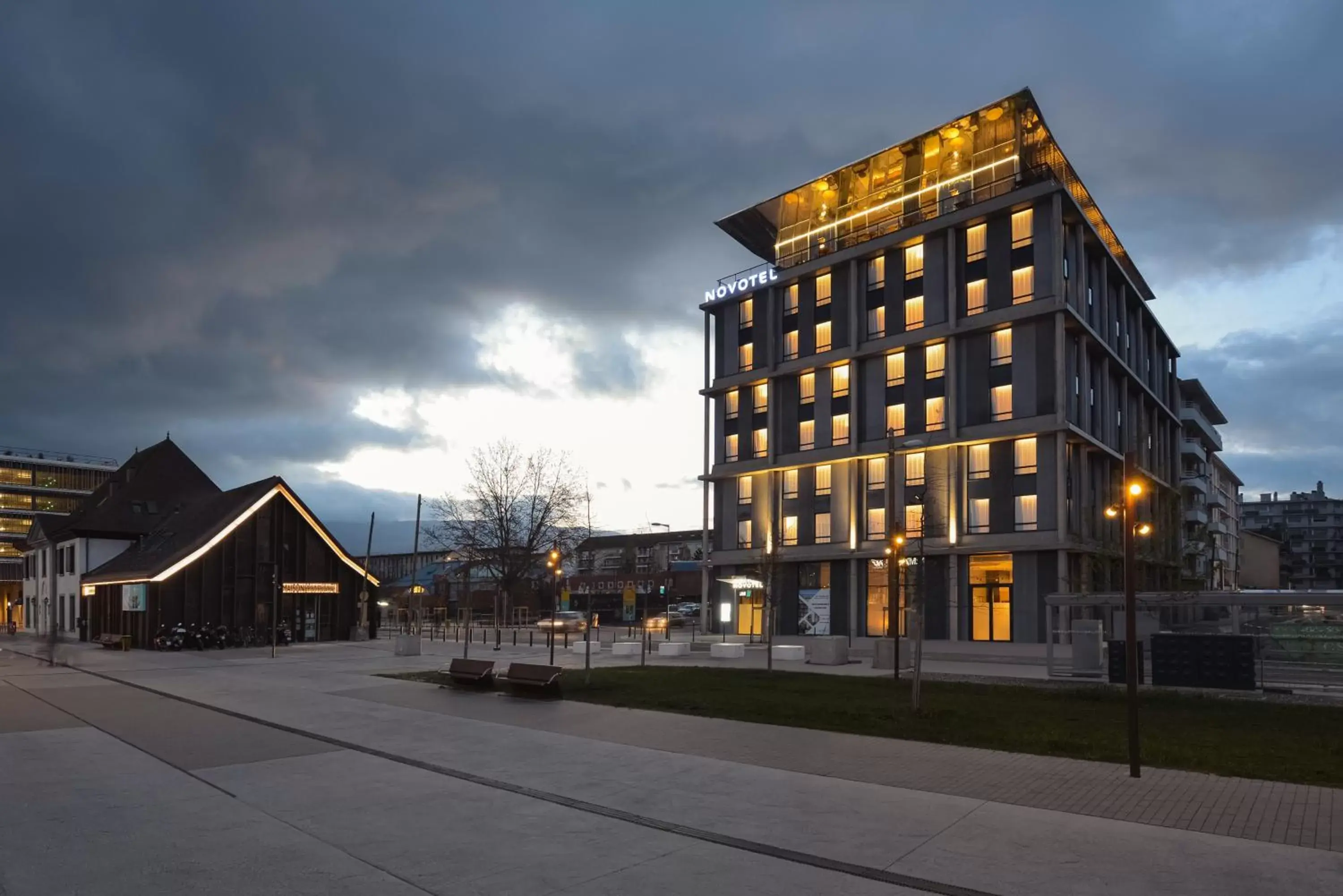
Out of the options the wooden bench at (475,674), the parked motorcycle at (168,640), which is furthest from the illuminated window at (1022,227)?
the parked motorcycle at (168,640)

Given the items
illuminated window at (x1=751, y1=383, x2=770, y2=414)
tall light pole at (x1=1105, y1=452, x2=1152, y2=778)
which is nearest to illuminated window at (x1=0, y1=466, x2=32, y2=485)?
illuminated window at (x1=751, y1=383, x2=770, y2=414)

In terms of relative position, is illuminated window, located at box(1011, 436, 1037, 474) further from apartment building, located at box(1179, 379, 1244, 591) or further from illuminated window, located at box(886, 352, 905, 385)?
apartment building, located at box(1179, 379, 1244, 591)

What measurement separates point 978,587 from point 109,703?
4108cm

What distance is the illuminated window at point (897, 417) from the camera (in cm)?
5428

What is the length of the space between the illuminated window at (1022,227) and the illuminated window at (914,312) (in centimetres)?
598

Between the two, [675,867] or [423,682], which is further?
[423,682]

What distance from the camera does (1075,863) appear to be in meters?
8.11

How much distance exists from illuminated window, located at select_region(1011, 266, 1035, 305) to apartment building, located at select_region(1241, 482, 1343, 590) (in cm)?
14850

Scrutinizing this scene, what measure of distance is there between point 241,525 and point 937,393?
36.4m

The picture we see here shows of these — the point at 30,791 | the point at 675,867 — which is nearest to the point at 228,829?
the point at 30,791

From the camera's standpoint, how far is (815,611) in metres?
55.4

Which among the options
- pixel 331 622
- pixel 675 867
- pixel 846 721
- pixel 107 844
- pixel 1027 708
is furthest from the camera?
pixel 331 622

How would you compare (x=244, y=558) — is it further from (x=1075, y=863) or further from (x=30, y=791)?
(x=1075, y=863)

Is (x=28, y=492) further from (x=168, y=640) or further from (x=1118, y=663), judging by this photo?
(x=1118, y=663)
